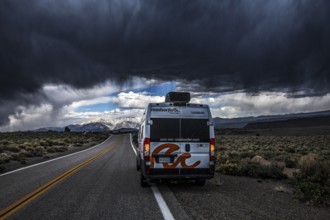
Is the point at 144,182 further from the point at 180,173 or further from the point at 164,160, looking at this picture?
the point at 180,173

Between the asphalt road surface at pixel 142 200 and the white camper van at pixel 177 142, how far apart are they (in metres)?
0.60

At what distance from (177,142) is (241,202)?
98.4 inches

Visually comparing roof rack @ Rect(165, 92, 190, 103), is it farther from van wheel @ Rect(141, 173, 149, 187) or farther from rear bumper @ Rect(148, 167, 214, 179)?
van wheel @ Rect(141, 173, 149, 187)

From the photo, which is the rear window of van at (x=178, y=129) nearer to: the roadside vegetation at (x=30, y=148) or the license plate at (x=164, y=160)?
the license plate at (x=164, y=160)

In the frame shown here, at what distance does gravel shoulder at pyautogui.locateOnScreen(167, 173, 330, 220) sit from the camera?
6.36m

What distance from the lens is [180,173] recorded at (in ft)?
29.2

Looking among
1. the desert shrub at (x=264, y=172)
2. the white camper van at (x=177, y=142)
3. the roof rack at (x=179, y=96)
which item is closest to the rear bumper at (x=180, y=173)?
the white camper van at (x=177, y=142)

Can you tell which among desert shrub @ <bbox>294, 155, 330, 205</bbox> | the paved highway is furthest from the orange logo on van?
desert shrub @ <bbox>294, 155, 330, 205</bbox>

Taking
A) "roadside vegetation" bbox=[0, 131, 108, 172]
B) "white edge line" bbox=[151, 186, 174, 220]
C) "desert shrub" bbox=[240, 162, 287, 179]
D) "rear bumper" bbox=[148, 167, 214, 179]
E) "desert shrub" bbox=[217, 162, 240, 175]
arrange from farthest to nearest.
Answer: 1. "roadside vegetation" bbox=[0, 131, 108, 172]
2. "desert shrub" bbox=[217, 162, 240, 175]
3. "desert shrub" bbox=[240, 162, 287, 179]
4. "rear bumper" bbox=[148, 167, 214, 179]
5. "white edge line" bbox=[151, 186, 174, 220]

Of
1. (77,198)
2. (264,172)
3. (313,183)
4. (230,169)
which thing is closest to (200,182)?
(313,183)

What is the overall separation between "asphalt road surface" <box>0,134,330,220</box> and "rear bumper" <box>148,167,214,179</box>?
0.44 m

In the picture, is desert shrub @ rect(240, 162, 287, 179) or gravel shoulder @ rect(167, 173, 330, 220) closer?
gravel shoulder @ rect(167, 173, 330, 220)

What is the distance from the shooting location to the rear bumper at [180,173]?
8812 mm

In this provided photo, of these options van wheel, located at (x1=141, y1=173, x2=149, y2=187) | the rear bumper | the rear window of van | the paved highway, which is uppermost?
the rear window of van
